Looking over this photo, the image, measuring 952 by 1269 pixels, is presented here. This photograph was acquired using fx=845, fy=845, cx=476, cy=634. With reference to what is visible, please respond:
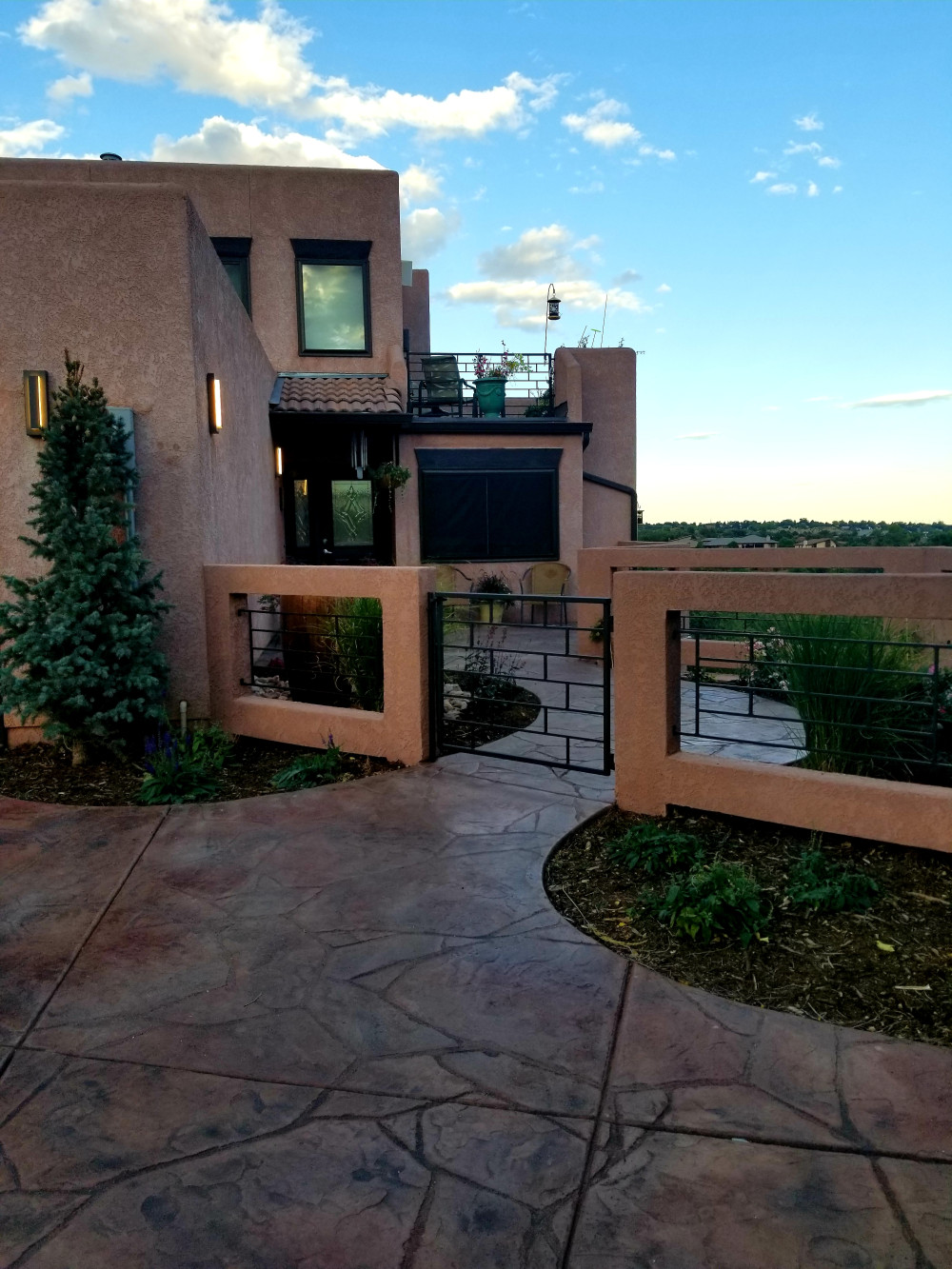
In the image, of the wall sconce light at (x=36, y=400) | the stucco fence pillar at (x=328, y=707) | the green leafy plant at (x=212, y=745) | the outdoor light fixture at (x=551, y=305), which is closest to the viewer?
the stucco fence pillar at (x=328, y=707)

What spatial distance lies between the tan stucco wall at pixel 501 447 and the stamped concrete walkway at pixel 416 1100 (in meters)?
11.1

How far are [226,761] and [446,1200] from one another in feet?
15.0

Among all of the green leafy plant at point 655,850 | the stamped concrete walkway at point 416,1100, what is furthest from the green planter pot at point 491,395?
the stamped concrete walkway at point 416,1100

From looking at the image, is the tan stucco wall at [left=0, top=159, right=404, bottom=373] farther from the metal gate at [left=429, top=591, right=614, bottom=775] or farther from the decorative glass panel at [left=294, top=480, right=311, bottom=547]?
the metal gate at [left=429, top=591, right=614, bottom=775]

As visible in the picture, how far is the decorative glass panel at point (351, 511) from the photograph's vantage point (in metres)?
14.5

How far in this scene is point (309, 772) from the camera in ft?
19.1

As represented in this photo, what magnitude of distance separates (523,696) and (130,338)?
450 cm

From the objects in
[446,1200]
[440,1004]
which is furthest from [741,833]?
[446,1200]

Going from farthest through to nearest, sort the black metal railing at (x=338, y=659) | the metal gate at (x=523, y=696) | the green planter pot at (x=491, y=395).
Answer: the green planter pot at (x=491, y=395) → the black metal railing at (x=338, y=659) → the metal gate at (x=523, y=696)

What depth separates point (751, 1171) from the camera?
83.7 inches

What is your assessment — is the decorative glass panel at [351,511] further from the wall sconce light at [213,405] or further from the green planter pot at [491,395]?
the wall sconce light at [213,405]

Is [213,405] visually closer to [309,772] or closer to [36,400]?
[36,400]

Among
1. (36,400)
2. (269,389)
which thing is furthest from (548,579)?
(36,400)

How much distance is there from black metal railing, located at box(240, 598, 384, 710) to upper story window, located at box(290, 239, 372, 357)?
8.14m
